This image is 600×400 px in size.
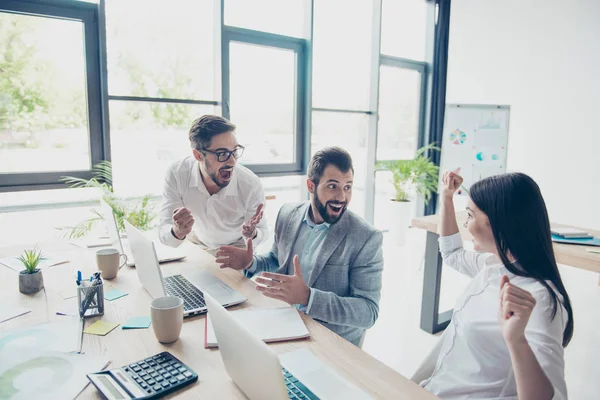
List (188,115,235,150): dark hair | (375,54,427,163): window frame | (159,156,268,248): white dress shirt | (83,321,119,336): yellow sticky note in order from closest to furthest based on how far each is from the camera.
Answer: (83,321,119,336): yellow sticky note → (188,115,235,150): dark hair → (159,156,268,248): white dress shirt → (375,54,427,163): window frame

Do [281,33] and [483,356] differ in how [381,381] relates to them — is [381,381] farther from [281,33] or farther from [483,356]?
[281,33]

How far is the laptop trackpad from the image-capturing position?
3.02 ft

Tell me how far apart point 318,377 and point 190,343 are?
1.22ft

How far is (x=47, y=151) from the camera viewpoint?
3.14 metres

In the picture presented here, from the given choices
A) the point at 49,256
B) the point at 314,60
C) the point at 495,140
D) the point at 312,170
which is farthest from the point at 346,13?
the point at 49,256

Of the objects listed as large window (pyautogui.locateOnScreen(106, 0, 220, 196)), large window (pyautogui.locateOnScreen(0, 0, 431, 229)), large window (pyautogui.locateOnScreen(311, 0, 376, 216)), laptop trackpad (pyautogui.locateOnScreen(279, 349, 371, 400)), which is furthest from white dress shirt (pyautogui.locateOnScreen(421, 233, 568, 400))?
large window (pyautogui.locateOnScreen(311, 0, 376, 216))

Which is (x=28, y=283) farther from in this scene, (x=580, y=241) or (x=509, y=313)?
(x=580, y=241)

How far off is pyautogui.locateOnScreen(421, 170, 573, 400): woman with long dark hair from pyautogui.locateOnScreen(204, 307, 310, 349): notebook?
1.41 ft

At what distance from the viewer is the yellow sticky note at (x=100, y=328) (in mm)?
1205

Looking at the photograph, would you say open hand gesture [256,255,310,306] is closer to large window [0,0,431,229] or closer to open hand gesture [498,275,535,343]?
open hand gesture [498,275,535,343]

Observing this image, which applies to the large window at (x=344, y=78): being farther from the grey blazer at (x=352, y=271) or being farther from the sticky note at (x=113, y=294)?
the sticky note at (x=113, y=294)

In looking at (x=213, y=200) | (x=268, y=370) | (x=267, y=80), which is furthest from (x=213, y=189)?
(x=267, y=80)

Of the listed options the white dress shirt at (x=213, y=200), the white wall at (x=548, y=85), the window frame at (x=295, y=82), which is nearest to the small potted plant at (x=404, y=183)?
the white wall at (x=548, y=85)

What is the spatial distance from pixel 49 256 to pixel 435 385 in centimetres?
166
